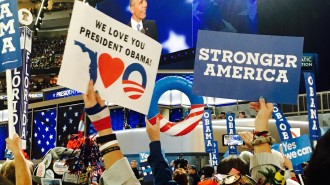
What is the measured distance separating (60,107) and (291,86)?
613 inches

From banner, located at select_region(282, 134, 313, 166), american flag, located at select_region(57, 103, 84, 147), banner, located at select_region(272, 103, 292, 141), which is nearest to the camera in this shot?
banner, located at select_region(282, 134, 313, 166)

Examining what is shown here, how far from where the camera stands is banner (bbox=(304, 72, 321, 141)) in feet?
23.8

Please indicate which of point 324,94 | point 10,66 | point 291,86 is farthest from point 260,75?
point 324,94

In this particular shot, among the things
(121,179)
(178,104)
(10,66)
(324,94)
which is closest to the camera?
(121,179)

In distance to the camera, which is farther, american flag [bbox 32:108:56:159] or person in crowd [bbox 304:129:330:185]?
american flag [bbox 32:108:56:159]

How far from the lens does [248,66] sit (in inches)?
123

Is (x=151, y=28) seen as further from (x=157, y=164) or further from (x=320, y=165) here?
(x=320, y=165)

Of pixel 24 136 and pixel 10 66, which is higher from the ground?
pixel 10 66

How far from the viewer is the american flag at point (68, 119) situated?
1722 cm

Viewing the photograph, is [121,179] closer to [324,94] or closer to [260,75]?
[260,75]

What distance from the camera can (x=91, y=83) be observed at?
8.48 ft

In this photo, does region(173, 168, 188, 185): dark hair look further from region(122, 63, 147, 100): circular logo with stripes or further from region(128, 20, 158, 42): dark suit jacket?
region(128, 20, 158, 42): dark suit jacket

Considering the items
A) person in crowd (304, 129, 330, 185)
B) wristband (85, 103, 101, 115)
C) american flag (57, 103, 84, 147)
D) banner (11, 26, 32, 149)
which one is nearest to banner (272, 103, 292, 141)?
banner (11, 26, 32, 149)

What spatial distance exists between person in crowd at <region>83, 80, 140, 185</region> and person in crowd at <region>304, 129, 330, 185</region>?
101 centimetres
